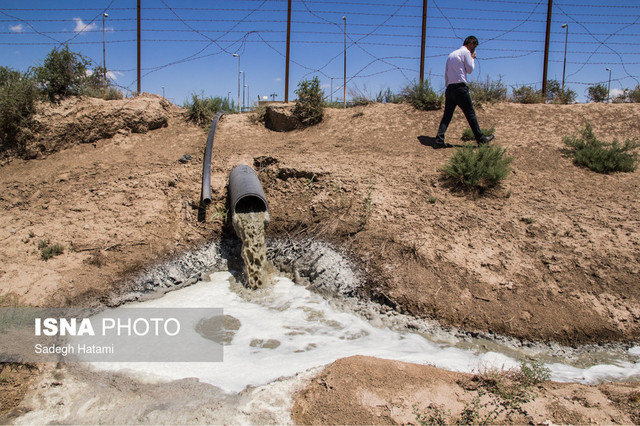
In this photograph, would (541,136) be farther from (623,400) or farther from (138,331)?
(138,331)

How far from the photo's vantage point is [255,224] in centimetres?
625

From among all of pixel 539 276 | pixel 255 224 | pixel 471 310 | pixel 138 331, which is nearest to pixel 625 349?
pixel 539 276

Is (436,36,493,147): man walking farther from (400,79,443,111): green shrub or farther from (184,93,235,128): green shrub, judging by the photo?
(184,93,235,128): green shrub

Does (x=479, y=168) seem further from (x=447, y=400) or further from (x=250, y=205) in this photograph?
(x=447, y=400)

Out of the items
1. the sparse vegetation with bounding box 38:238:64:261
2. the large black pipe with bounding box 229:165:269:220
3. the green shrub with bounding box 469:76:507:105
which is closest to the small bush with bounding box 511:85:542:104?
the green shrub with bounding box 469:76:507:105

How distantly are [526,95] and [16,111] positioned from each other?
11526 mm

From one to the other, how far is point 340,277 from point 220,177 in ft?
10.4

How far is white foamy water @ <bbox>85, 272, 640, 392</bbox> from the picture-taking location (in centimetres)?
384

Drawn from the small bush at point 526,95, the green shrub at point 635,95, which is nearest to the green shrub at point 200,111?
the small bush at point 526,95

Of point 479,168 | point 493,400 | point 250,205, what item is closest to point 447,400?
point 493,400

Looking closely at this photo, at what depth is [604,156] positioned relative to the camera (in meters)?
7.05

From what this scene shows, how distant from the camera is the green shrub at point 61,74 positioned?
8.74 meters

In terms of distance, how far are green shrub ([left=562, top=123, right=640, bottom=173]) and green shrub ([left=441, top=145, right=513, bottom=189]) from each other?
183 centimetres

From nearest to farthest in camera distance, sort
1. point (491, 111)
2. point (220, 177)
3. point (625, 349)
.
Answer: point (625, 349)
point (220, 177)
point (491, 111)
